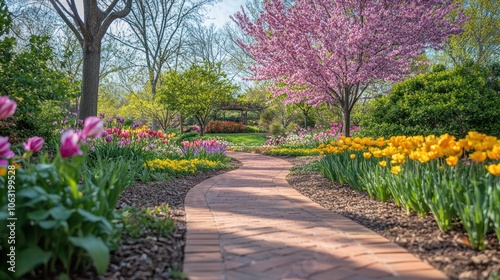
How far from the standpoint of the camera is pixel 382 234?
8.16ft

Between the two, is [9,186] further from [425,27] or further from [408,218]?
[425,27]

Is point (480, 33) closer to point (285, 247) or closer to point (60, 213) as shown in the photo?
point (285, 247)

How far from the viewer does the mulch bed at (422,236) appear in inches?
72.6

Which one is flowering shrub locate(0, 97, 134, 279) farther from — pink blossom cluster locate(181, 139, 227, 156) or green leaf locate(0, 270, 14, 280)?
pink blossom cluster locate(181, 139, 227, 156)

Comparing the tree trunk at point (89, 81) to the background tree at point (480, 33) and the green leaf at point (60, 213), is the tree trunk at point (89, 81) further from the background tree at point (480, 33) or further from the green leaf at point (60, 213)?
the background tree at point (480, 33)

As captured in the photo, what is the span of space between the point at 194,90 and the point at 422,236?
14.1 m

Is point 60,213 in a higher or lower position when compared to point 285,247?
higher

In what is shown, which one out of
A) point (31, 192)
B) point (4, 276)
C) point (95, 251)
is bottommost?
point (4, 276)

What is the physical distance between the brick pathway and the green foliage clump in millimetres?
3997

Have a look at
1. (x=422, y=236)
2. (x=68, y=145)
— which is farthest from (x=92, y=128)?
(x=422, y=236)

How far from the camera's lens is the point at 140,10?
19.7 m

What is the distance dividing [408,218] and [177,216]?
211 centimetres

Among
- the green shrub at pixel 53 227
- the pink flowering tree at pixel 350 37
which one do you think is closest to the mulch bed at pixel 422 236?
the green shrub at pixel 53 227

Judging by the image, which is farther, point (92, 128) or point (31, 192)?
point (92, 128)
